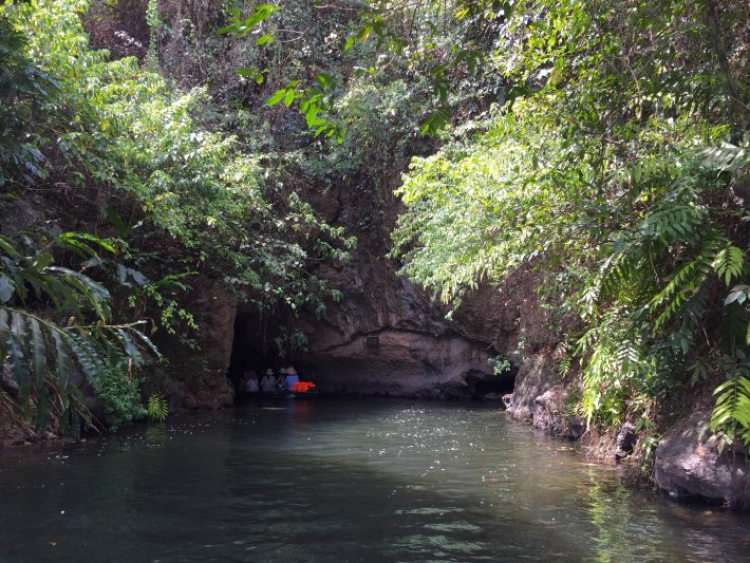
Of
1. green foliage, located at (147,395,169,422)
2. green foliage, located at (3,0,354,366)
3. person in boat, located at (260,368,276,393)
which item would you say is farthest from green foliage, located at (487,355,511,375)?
person in boat, located at (260,368,276,393)

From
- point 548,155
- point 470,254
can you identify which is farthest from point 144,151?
point 548,155

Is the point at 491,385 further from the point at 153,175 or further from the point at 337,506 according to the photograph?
the point at 337,506

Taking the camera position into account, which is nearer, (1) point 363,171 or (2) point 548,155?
(2) point 548,155

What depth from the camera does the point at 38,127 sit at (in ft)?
31.8

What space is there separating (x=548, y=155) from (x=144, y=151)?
21.3 feet

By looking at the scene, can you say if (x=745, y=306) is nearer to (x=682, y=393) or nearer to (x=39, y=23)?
(x=682, y=393)

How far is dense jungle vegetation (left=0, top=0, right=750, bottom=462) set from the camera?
191 inches

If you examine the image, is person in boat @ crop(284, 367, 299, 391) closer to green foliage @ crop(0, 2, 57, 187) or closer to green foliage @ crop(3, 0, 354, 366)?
green foliage @ crop(3, 0, 354, 366)

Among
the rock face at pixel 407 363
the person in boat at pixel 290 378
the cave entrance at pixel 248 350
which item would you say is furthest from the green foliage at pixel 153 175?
the person in boat at pixel 290 378

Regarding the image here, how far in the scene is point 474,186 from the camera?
27.9ft

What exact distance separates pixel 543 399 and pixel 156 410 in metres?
6.76

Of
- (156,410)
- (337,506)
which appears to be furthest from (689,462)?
(156,410)

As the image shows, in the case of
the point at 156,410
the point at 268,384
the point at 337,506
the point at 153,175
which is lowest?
the point at 337,506

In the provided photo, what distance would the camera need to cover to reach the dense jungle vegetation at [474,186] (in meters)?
4.85
